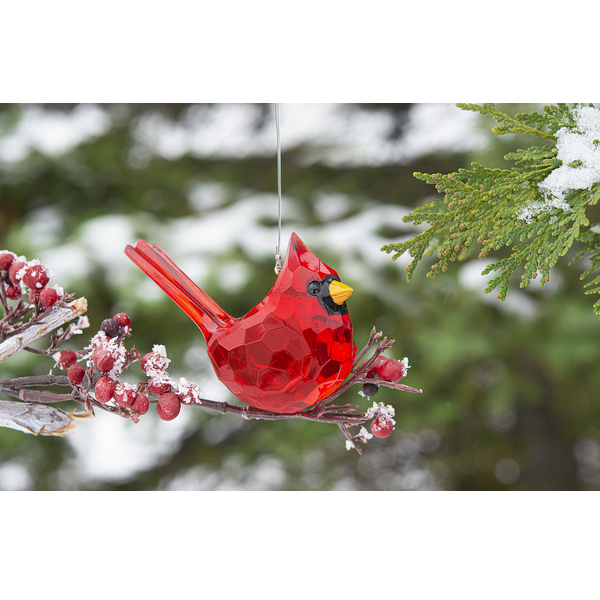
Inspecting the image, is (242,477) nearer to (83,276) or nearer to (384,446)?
(384,446)

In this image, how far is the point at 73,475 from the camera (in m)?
1.58

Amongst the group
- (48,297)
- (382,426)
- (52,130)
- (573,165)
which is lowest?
(52,130)

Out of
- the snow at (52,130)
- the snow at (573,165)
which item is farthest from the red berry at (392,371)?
the snow at (52,130)

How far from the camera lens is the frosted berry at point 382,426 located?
528 millimetres

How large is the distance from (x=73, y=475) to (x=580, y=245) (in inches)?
66.6

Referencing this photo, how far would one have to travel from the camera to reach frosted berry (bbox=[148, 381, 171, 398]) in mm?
518

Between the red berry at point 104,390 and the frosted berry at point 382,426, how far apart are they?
0.92 ft

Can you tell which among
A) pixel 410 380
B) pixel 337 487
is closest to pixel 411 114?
pixel 410 380

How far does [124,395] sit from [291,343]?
7.0 inches

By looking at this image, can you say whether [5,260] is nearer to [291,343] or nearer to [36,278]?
[36,278]

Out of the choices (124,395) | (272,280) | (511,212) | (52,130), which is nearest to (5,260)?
(124,395)

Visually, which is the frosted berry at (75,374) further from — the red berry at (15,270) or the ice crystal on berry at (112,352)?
the red berry at (15,270)

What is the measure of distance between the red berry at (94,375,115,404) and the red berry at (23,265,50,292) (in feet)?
0.45

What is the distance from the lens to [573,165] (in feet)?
1.82
